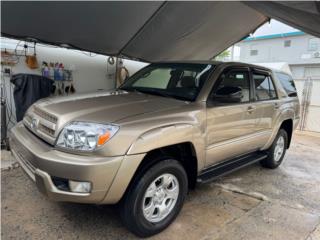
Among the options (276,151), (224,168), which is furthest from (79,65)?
(276,151)

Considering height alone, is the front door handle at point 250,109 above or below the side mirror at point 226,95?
below

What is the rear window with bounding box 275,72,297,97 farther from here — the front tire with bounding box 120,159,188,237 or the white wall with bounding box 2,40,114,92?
the white wall with bounding box 2,40,114,92

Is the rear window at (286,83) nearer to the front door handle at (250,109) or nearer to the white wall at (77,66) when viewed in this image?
the front door handle at (250,109)

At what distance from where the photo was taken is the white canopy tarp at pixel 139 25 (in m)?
4.10

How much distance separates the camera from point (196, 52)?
6984mm

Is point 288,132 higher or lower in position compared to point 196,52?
lower

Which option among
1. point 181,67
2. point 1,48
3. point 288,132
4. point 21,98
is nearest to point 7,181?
point 21,98

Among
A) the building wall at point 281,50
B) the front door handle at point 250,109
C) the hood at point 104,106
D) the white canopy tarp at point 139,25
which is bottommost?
the front door handle at point 250,109

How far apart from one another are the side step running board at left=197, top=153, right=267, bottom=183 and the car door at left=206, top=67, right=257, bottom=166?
0.09m

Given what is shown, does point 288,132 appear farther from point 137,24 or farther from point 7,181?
point 7,181

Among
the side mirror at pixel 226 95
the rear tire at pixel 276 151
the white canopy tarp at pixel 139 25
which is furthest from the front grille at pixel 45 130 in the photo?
the rear tire at pixel 276 151

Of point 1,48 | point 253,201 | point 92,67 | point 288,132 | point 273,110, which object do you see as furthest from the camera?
point 92,67

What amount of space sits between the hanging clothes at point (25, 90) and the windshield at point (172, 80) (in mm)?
1932

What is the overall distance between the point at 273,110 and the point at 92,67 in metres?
3.94
